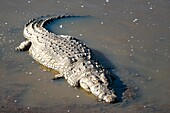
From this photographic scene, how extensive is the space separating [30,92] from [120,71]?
84.1 inches

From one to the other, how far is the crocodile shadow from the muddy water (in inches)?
1.9

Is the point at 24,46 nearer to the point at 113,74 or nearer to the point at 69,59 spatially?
the point at 69,59

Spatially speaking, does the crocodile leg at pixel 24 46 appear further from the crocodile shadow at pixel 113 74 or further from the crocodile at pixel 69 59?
the crocodile shadow at pixel 113 74

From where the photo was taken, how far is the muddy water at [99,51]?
296 inches

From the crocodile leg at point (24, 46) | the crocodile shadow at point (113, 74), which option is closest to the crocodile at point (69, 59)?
the crocodile leg at point (24, 46)

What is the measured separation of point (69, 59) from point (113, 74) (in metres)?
1.02

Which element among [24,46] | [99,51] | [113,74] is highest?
[24,46]

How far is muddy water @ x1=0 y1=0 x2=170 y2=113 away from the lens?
296 inches

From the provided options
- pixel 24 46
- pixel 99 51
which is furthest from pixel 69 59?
pixel 24 46

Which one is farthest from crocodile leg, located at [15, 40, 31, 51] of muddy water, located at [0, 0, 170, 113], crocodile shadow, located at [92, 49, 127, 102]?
crocodile shadow, located at [92, 49, 127, 102]

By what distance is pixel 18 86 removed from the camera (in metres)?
7.96

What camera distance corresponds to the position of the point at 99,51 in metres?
9.53

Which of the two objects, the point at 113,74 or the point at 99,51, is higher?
the point at 99,51

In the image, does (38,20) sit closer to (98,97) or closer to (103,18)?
(103,18)
